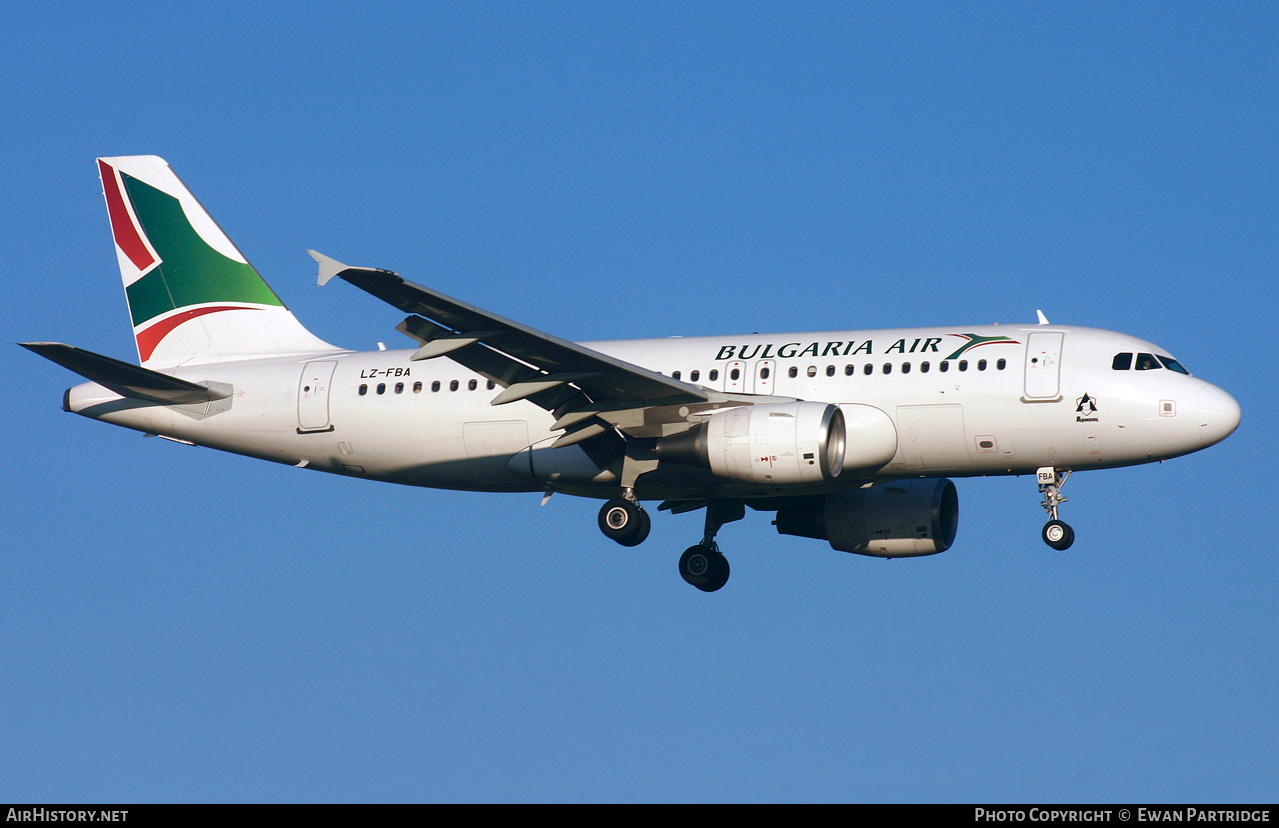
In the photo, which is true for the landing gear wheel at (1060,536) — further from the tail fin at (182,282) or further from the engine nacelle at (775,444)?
the tail fin at (182,282)

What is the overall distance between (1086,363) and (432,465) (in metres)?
14.9

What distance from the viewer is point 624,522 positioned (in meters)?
35.5

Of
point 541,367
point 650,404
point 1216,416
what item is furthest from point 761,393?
point 1216,416

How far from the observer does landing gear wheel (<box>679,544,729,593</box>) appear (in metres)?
39.2

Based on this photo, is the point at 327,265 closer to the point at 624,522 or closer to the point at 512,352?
the point at 512,352

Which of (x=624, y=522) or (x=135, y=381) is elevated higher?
(x=135, y=381)

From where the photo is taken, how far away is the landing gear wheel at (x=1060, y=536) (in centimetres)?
3416

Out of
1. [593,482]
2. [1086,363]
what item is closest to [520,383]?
[593,482]

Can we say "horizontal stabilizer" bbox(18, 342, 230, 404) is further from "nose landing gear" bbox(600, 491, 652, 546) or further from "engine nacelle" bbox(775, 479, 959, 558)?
"engine nacelle" bbox(775, 479, 959, 558)

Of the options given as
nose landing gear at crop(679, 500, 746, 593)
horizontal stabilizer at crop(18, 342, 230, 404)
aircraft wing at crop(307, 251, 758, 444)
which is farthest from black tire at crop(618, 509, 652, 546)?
horizontal stabilizer at crop(18, 342, 230, 404)

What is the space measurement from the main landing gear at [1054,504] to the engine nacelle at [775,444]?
452 centimetres

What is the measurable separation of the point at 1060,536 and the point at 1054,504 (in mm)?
718
